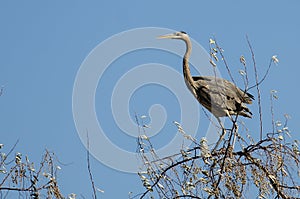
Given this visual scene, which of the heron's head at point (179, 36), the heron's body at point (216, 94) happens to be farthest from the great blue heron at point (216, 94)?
the heron's head at point (179, 36)

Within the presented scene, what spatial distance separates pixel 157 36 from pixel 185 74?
0.74 metres

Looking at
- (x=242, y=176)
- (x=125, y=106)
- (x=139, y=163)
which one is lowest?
(x=242, y=176)

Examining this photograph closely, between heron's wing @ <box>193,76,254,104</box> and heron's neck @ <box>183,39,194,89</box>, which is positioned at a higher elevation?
heron's neck @ <box>183,39,194,89</box>

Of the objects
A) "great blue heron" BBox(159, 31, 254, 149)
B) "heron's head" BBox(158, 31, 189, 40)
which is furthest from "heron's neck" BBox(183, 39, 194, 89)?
"heron's head" BBox(158, 31, 189, 40)

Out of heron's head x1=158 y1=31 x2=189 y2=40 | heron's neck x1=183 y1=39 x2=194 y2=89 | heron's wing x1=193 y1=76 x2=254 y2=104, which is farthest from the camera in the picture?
heron's head x1=158 y1=31 x2=189 y2=40

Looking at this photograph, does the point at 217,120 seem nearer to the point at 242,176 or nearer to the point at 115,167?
the point at 115,167

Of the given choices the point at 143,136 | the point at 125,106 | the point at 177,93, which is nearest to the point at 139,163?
the point at 143,136

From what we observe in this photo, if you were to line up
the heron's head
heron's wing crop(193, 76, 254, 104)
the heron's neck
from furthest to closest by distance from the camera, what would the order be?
the heron's head
the heron's neck
heron's wing crop(193, 76, 254, 104)

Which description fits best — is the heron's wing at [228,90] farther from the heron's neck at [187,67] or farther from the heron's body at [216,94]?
the heron's neck at [187,67]

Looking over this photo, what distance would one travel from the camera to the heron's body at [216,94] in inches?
337

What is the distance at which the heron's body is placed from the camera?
28.1 ft

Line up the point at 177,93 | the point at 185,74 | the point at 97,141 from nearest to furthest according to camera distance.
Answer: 1. the point at 97,141
2. the point at 177,93
3. the point at 185,74

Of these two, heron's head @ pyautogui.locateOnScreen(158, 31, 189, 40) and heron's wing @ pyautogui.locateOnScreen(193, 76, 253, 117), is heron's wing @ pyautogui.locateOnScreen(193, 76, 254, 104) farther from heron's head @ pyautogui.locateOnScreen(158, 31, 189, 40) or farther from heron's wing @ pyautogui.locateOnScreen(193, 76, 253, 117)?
heron's head @ pyautogui.locateOnScreen(158, 31, 189, 40)

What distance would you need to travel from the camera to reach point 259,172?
17.0ft
